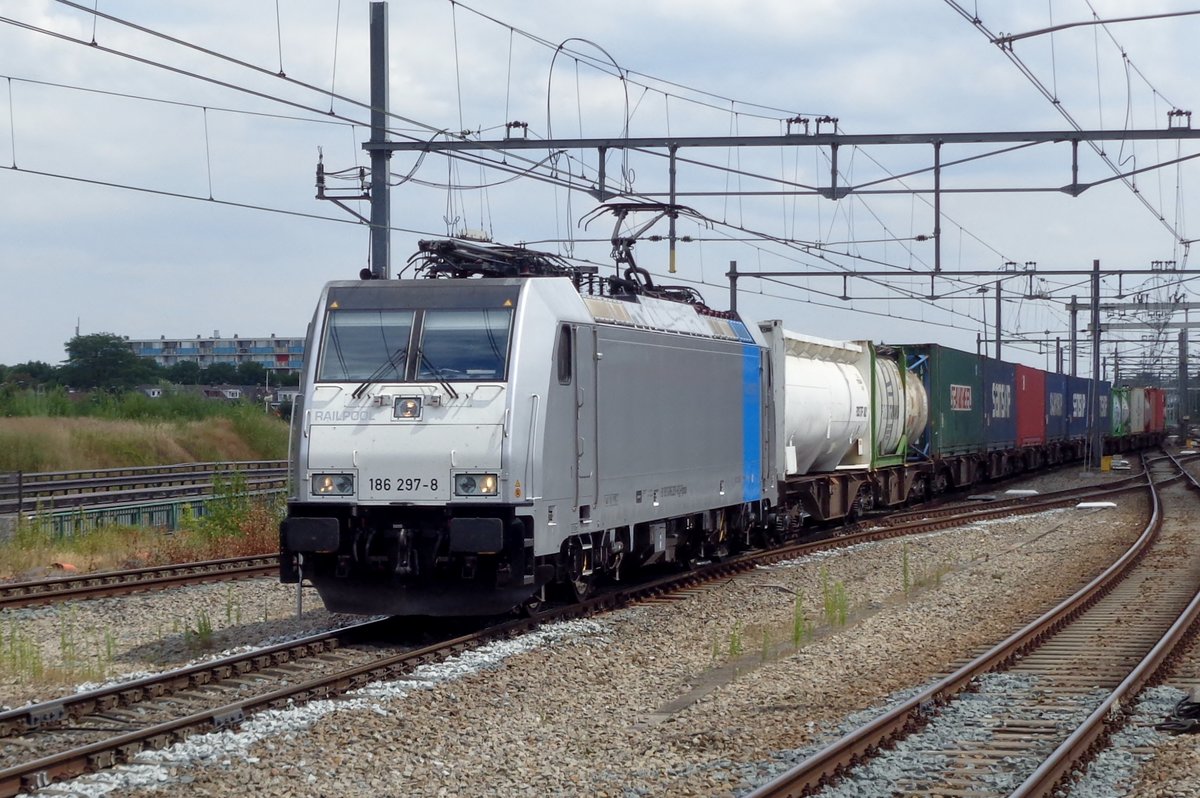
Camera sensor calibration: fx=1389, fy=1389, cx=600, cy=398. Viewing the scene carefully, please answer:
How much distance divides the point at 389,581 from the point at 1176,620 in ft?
25.2

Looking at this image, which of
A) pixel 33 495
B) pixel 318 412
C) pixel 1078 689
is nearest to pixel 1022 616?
pixel 1078 689

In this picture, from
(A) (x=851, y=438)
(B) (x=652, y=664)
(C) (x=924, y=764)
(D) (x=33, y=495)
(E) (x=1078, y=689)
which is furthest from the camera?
(D) (x=33, y=495)

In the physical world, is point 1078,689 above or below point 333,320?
below

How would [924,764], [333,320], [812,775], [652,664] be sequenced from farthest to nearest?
[333,320] → [652,664] → [924,764] → [812,775]

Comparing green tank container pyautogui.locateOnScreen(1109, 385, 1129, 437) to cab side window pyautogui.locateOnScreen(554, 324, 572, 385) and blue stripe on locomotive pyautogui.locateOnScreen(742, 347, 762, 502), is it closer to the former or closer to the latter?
blue stripe on locomotive pyautogui.locateOnScreen(742, 347, 762, 502)

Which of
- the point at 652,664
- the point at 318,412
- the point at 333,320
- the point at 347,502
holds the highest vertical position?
the point at 333,320

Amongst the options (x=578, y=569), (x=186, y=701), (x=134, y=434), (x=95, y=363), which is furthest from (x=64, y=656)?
(x=95, y=363)

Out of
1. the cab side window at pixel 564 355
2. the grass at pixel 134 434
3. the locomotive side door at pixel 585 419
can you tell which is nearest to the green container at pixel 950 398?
the locomotive side door at pixel 585 419

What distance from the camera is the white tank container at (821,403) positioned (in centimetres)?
2184

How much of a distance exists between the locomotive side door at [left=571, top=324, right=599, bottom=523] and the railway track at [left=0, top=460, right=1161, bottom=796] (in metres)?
1.22

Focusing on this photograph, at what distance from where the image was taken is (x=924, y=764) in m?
8.24

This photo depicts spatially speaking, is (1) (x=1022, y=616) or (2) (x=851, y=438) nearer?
(1) (x=1022, y=616)

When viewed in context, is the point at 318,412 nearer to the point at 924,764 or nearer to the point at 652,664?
the point at 652,664

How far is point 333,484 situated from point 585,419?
2496 mm
